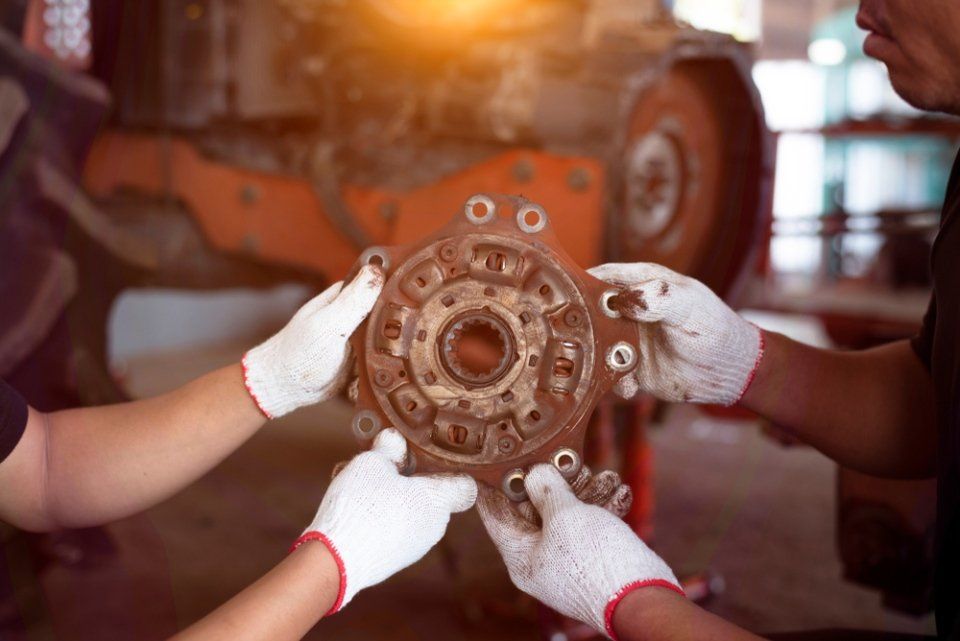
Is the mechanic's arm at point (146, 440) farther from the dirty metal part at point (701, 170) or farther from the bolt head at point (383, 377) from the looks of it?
the dirty metal part at point (701, 170)

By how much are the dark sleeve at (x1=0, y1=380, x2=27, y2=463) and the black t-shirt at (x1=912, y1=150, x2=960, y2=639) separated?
2.93ft

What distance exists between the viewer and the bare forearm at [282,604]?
761 millimetres

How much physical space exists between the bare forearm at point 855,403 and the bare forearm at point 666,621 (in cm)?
33

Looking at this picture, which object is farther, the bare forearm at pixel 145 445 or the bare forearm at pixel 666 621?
the bare forearm at pixel 145 445

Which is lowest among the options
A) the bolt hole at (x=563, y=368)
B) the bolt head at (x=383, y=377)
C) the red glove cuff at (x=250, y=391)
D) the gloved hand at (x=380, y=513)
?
the gloved hand at (x=380, y=513)

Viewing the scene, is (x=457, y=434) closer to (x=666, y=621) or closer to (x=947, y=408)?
(x=666, y=621)

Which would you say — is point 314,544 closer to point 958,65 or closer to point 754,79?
point 958,65

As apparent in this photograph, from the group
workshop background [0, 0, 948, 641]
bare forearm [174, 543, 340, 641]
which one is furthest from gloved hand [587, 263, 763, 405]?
workshop background [0, 0, 948, 641]

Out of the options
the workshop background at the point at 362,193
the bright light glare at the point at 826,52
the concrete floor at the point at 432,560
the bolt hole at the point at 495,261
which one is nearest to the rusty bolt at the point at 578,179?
the workshop background at the point at 362,193

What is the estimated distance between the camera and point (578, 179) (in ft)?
5.06

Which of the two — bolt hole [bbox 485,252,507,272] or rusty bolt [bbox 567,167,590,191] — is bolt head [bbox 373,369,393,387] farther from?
rusty bolt [bbox 567,167,590,191]

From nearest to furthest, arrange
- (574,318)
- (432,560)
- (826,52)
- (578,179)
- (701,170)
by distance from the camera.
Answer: (574,318), (578,179), (701,170), (432,560), (826,52)

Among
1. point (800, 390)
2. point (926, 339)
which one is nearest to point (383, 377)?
point (800, 390)

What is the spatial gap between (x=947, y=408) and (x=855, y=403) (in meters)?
0.21
